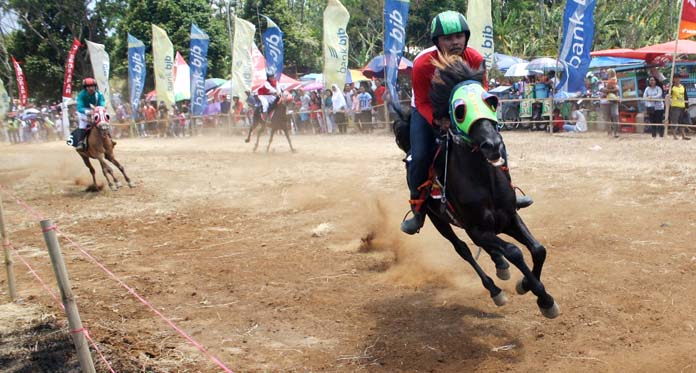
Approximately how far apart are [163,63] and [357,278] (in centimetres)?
2546

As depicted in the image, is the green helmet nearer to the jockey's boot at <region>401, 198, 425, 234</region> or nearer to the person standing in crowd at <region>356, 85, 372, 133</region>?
the jockey's boot at <region>401, 198, 425, 234</region>

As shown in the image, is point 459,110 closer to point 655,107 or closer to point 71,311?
point 71,311

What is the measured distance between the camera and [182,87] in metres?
35.5

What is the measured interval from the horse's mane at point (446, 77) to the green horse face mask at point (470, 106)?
162 mm

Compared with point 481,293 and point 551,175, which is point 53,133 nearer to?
point 551,175

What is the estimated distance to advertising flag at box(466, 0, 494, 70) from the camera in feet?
63.5

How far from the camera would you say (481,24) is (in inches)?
765

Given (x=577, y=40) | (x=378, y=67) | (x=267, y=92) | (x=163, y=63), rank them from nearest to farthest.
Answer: (x=577, y=40) < (x=267, y=92) < (x=378, y=67) < (x=163, y=63)

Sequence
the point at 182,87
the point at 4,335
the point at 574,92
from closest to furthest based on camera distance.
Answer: the point at 4,335 → the point at 574,92 → the point at 182,87

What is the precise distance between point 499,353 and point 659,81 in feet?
53.8

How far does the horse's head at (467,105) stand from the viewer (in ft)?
14.9

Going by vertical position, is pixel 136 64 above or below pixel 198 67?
above

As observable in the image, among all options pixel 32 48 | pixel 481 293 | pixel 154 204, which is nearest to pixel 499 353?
pixel 481 293

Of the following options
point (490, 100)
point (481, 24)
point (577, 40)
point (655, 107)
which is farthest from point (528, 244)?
A: point (481, 24)
